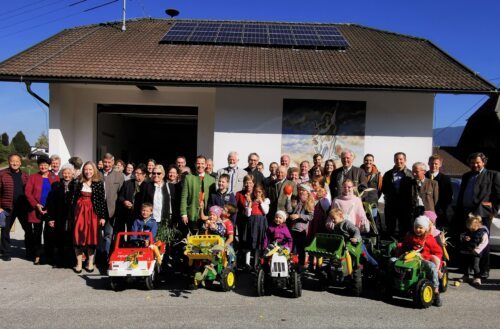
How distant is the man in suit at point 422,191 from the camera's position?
6.10m

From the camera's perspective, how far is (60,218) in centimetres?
665

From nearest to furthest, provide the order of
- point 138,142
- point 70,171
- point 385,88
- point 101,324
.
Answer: point 101,324, point 70,171, point 385,88, point 138,142

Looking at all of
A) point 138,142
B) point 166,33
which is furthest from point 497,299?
point 138,142

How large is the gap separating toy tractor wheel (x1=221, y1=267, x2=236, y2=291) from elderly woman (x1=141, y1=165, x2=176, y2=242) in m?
1.20

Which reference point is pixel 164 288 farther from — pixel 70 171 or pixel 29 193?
pixel 29 193

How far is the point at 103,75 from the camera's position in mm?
10383

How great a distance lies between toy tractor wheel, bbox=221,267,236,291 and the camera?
5.31 meters

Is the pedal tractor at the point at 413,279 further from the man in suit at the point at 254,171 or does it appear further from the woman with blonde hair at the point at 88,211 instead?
the woman with blonde hair at the point at 88,211

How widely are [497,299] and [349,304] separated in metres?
2.08

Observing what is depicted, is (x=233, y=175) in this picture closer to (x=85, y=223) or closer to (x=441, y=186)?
(x=85, y=223)

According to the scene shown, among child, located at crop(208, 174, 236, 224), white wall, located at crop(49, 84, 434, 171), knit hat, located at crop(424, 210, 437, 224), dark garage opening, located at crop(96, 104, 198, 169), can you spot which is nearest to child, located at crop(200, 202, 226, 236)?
child, located at crop(208, 174, 236, 224)

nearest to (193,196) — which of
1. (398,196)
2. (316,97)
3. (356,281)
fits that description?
(356,281)

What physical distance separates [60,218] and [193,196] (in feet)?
7.60

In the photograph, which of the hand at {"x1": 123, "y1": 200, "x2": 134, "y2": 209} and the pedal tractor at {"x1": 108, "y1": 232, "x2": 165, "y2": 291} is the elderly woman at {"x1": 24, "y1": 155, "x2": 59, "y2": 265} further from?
the pedal tractor at {"x1": 108, "y1": 232, "x2": 165, "y2": 291}
